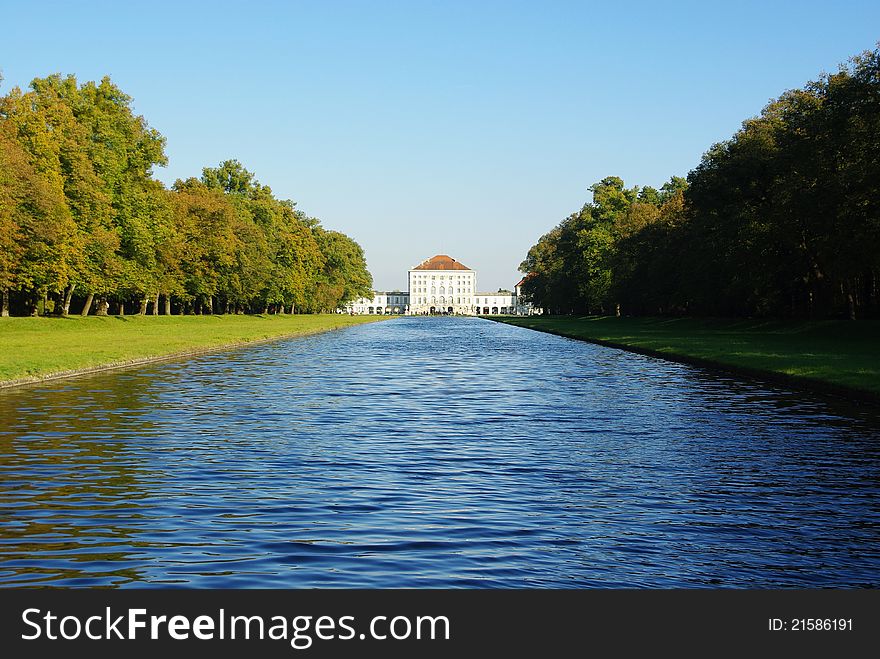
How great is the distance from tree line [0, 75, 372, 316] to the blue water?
3630cm

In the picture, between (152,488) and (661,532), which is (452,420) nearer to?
(152,488)

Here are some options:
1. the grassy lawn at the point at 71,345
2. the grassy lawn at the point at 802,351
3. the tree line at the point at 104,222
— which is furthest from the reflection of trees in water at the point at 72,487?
the tree line at the point at 104,222

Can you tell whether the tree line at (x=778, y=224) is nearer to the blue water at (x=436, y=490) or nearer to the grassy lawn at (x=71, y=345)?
the blue water at (x=436, y=490)

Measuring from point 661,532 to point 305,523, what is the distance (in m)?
3.25

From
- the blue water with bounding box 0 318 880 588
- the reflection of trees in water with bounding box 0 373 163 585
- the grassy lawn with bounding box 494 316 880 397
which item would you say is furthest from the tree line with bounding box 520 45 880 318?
the reflection of trees in water with bounding box 0 373 163 585

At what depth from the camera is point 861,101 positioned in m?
47.2

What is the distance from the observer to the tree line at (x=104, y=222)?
182ft

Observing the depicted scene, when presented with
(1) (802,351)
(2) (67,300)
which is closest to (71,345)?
(1) (802,351)

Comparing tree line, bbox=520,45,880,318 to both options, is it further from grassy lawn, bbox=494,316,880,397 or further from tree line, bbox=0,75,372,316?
tree line, bbox=0,75,372,316

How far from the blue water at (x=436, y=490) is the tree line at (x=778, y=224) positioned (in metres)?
26.7

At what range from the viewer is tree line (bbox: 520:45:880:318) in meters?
45.9

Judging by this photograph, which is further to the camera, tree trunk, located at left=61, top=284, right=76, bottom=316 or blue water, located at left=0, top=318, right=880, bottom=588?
tree trunk, located at left=61, top=284, right=76, bottom=316

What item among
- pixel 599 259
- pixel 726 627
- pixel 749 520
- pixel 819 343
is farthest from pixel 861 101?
pixel 599 259

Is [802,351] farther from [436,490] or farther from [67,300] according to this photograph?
[67,300]
